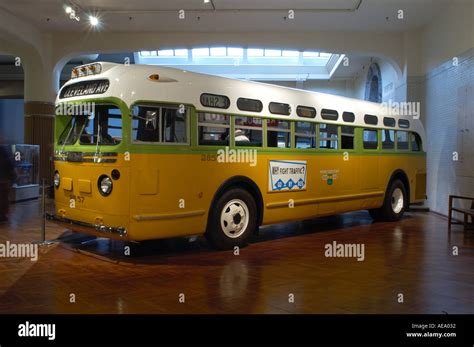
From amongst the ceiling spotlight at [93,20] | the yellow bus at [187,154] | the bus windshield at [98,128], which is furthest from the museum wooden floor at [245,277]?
the ceiling spotlight at [93,20]

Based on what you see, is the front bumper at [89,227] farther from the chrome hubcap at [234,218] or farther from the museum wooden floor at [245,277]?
the chrome hubcap at [234,218]

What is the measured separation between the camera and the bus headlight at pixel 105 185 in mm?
5547

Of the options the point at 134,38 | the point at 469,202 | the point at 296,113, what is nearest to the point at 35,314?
the point at 296,113

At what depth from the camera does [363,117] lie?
877 centimetres

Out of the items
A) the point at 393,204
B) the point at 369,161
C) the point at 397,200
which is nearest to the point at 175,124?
the point at 369,161

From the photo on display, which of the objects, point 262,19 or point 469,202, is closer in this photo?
point 469,202

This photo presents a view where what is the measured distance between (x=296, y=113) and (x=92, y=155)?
10.9 ft

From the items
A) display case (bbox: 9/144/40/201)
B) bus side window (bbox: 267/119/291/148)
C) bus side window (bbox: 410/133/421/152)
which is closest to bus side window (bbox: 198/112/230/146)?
bus side window (bbox: 267/119/291/148)

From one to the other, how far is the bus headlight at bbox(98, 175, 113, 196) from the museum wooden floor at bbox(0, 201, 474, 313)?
3.00 feet

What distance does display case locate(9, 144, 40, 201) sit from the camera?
12.1 m

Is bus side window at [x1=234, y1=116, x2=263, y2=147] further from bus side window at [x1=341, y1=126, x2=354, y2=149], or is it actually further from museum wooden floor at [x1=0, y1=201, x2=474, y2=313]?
bus side window at [x1=341, y1=126, x2=354, y2=149]

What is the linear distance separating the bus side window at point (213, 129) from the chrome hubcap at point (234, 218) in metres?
0.89

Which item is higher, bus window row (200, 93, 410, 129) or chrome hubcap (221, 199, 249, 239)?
bus window row (200, 93, 410, 129)
